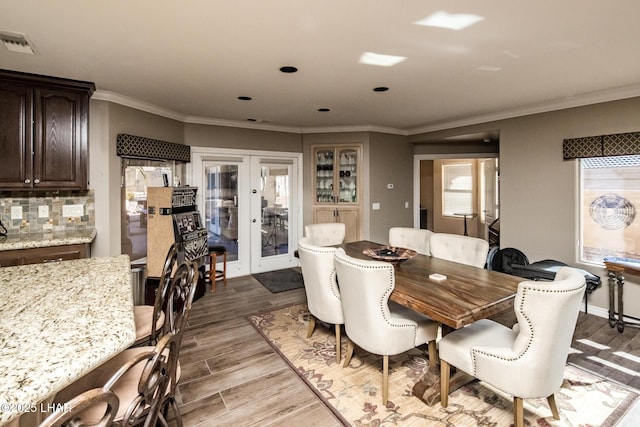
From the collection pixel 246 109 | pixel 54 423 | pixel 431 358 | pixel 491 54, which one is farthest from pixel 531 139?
pixel 54 423

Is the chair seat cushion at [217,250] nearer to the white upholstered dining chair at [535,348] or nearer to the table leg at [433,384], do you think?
the table leg at [433,384]

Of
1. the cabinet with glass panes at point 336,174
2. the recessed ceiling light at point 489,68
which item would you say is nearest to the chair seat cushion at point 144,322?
the recessed ceiling light at point 489,68

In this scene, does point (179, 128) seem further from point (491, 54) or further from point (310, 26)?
point (491, 54)

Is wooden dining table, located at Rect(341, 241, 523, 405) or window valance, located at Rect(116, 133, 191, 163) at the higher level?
window valance, located at Rect(116, 133, 191, 163)

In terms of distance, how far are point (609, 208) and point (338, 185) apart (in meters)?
3.59

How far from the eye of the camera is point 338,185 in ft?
18.7

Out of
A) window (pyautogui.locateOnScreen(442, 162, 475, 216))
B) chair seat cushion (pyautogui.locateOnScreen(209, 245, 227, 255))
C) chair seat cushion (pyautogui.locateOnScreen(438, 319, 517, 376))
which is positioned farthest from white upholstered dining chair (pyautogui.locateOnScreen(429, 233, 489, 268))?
window (pyautogui.locateOnScreen(442, 162, 475, 216))

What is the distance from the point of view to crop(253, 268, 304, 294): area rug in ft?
15.6

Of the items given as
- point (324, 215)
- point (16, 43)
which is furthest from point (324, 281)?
point (324, 215)

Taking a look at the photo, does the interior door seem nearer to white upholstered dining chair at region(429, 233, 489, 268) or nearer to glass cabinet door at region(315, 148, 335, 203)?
glass cabinet door at region(315, 148, 335, 203)

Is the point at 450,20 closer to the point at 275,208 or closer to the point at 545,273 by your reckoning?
the point at 545,273

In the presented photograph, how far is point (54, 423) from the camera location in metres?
0.70

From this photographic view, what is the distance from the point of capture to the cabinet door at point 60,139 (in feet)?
10.2

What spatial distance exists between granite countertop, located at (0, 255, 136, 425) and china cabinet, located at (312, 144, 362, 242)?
4056 mm
